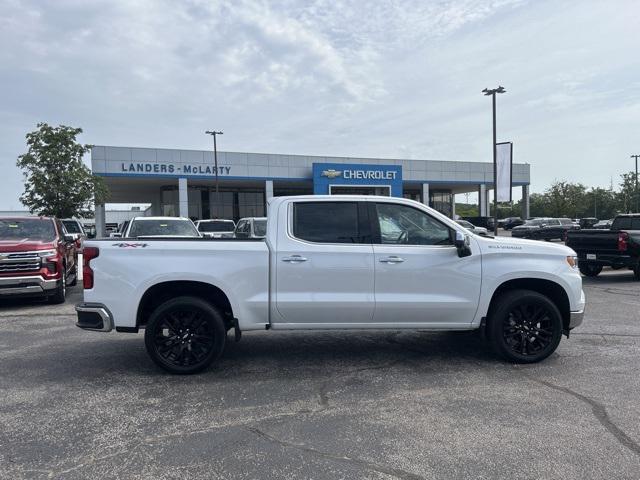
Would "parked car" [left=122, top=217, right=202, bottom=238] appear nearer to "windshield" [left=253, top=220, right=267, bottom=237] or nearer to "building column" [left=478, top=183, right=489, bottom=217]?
"windshield" [left=253, top=220, right=267, bottom=237]

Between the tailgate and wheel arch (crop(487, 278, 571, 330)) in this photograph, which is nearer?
wheel arch (crop(487, 278, 571, 330))

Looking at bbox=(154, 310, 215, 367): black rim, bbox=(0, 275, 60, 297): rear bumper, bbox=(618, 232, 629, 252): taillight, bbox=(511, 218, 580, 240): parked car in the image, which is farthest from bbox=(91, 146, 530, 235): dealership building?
bbox=(154, 310, 215, 367): black rim

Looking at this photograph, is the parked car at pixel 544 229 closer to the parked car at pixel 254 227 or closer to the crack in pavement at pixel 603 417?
the parked car at pixel 254 227

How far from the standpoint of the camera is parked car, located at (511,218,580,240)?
3803 centimetres

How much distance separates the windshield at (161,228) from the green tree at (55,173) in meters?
11.0

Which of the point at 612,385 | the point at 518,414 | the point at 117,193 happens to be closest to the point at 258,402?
the point at 518,414

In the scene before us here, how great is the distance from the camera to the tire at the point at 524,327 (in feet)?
18.3

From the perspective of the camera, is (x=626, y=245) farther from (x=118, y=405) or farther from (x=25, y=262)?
(x=25, y=262)

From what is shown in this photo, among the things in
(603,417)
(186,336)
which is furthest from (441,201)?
(603,417)

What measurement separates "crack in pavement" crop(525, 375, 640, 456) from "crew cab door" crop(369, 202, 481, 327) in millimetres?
1130

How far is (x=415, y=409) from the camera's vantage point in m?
4.40

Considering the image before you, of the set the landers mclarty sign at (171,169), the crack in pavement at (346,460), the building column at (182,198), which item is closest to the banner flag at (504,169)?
the crack in pavement at (346,460)

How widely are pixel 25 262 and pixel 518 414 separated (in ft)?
30.0

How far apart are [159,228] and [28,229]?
3097mm
